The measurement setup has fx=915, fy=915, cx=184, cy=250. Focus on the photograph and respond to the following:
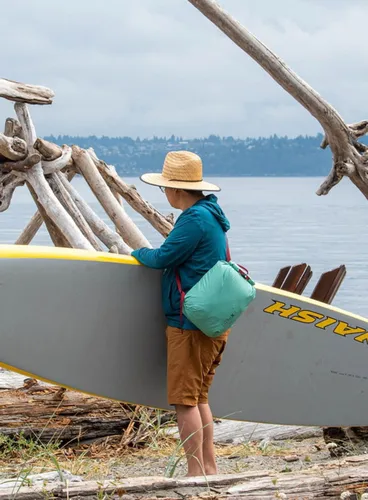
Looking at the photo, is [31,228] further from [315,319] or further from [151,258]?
[151,258]

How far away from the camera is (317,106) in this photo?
7027mm

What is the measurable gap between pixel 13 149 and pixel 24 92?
1.72ft

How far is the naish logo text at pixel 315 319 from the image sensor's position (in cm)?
547

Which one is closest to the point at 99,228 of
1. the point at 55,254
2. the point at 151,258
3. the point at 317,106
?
the point at 317,106

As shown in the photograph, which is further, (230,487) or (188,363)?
(188,363)

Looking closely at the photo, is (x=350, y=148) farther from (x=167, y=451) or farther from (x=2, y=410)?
(x=2, y=410)

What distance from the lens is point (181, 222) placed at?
14.3 ft

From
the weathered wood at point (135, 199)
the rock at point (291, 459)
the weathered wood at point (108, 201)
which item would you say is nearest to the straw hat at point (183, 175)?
the rock at point (291, 459)

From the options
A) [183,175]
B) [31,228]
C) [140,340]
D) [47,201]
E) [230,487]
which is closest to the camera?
[230,487]

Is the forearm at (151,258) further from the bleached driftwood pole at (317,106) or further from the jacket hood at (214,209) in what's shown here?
the bleached driftwood pole at (317,106)

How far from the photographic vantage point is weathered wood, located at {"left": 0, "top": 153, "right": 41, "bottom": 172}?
738 centimetres

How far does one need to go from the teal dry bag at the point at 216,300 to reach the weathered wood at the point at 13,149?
3.34 metres

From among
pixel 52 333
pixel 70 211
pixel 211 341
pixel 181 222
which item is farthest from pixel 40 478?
pixel 70 211

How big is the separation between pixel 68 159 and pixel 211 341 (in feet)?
12.2
